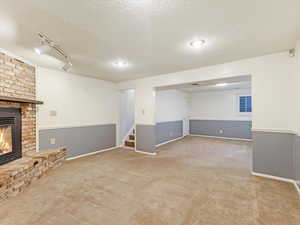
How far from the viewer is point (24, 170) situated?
238cm

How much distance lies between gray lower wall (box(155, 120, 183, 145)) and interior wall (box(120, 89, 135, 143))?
1.23 m

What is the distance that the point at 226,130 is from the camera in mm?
7070

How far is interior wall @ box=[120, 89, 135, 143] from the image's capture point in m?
5.57

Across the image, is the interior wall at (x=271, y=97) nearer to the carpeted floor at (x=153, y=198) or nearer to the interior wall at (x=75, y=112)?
the carpeted floor at (x=153, y=198)

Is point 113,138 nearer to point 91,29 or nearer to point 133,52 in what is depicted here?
point 133,52

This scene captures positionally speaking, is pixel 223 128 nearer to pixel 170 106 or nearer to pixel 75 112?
pixel 170 106

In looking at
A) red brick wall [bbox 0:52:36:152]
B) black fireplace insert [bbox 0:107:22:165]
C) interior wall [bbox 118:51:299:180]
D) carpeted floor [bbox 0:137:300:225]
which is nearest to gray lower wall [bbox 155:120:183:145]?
carpeted floor [bbox 0:137:300:225]

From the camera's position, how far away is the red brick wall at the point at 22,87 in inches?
105

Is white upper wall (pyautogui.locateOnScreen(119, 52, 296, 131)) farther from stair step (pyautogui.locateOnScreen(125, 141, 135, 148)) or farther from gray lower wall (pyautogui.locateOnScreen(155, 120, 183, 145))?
stair step (pyautogui.locateOnScreen(125, 141, 135, 148))

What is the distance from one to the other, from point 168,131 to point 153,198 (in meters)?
4.34

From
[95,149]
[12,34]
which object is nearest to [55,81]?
[12,34]

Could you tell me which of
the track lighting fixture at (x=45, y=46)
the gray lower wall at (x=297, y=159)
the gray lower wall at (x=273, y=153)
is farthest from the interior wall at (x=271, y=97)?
the track lighting fixture at (x=45, y=46)

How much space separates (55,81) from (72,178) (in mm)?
2431

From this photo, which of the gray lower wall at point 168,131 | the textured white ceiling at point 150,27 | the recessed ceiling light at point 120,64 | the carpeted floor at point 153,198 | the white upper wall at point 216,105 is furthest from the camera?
the white upper wall at point 216,105
